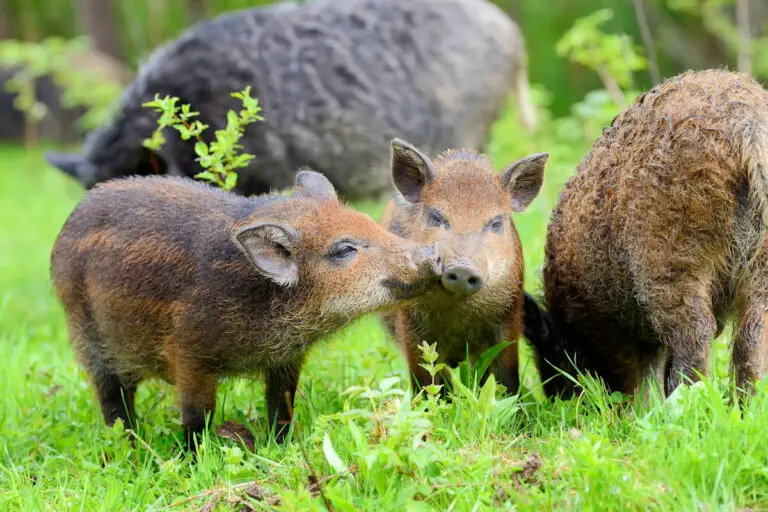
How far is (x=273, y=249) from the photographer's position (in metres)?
4.00

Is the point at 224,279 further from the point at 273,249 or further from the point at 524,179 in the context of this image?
the point at 524,179

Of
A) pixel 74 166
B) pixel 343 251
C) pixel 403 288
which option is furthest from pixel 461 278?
pixel 74 166

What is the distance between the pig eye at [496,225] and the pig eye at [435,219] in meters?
0.22

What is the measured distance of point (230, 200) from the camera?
14.7 ft

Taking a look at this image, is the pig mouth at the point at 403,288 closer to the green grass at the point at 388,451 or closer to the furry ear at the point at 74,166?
the green grass at the point at 388,451

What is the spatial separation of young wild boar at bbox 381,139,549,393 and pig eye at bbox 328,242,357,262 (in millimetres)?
397

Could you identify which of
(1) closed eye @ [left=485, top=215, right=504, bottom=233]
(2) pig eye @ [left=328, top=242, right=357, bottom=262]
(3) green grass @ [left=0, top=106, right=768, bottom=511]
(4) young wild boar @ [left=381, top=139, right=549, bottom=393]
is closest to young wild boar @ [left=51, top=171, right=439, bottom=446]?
(2) pig eye @ [left=328, top=242, right=357, bottom=262]

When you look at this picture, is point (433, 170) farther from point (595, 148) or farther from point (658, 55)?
point (658, 55)

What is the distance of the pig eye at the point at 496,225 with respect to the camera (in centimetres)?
451

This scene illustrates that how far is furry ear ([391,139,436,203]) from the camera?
4691mm

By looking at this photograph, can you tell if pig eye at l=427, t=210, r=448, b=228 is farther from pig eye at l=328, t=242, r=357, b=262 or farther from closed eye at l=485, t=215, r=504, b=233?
pig eye at l=328, t=242, r=357, b=262

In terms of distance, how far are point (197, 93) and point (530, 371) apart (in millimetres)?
3870

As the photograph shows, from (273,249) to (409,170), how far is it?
1051 millimetres

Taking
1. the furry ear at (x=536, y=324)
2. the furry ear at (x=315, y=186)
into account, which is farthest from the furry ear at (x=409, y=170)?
the furry ear at (x=536, y=324)
